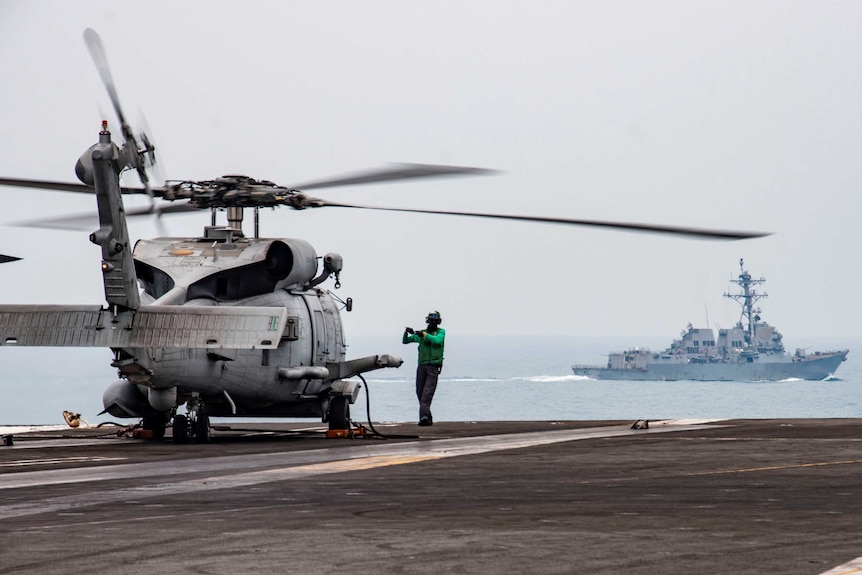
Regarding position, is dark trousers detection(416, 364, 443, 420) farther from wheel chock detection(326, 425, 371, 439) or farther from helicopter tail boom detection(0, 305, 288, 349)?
helicopter tail boom detection(0, 305, 288, 349)

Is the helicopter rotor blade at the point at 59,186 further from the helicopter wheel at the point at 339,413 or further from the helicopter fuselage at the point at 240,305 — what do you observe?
the helicopter wheel at the point at 339,413

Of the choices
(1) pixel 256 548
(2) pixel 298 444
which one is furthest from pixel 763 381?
(1) pixel 256 548

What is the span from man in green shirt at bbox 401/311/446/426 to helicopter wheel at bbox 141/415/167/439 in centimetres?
481

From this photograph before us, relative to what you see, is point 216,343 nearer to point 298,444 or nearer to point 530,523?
point 298,444

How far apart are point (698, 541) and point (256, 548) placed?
2.89 metres

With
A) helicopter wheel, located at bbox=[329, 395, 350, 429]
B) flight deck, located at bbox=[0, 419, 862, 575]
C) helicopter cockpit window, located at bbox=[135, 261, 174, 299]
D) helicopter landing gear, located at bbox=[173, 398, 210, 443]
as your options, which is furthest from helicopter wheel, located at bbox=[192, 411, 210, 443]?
helicopter wheel, located at bbox=[329, 395, 350, 429]

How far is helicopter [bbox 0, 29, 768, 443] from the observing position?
18.7 meters

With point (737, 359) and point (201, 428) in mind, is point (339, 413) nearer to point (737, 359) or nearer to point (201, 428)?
point (201, 428)

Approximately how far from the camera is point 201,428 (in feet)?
70.0

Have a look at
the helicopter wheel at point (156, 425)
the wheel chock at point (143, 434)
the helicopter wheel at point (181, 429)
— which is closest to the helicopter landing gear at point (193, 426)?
the helicopter wheel at point (181, 429)

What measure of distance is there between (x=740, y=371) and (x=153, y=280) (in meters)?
172

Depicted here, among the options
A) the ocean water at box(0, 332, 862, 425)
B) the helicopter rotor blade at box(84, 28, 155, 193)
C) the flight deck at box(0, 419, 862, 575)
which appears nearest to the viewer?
the flight deck at box(0, 419, 862, 575)

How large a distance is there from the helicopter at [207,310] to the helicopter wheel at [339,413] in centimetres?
2

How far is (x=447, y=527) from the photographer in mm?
9875
